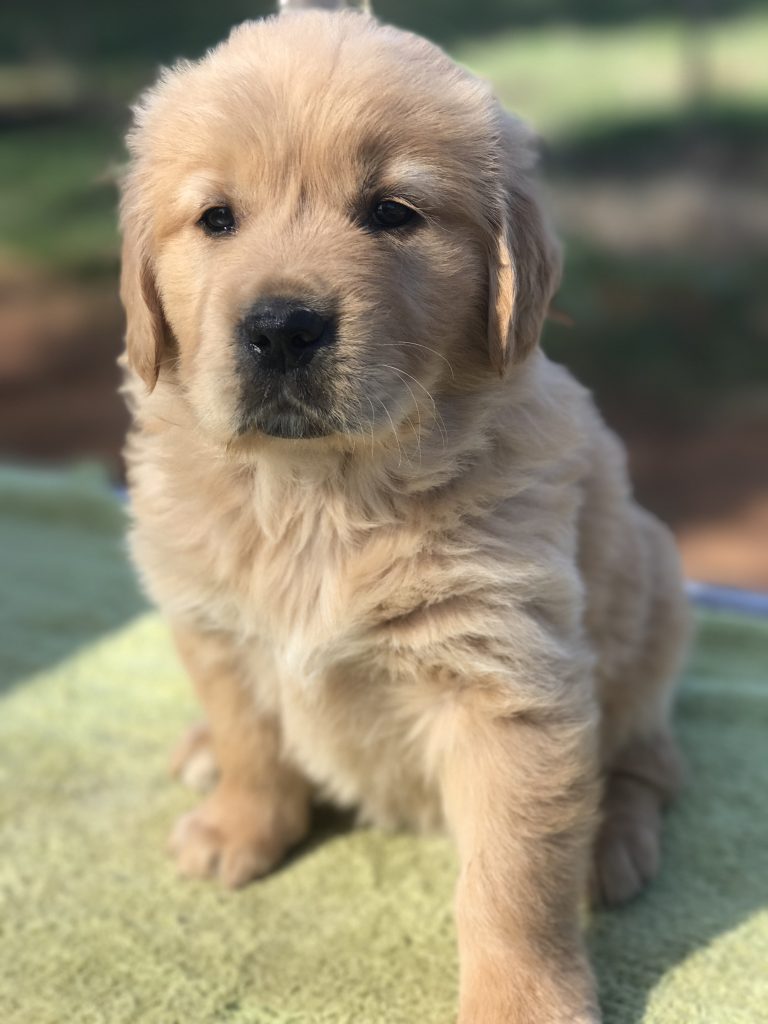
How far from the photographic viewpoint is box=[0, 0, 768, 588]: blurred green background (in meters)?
7.32

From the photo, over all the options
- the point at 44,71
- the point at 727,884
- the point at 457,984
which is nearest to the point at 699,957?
the point at 727,884

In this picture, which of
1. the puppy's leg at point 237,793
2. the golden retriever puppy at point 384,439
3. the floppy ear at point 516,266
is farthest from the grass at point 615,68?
the puppy's leg at point 237,793

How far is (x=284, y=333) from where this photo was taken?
193 centimetres

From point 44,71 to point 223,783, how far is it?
282 inches

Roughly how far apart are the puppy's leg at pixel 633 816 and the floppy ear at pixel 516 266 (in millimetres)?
1171

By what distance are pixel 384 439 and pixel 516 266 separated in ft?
1.42

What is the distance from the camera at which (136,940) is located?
2.43 metres

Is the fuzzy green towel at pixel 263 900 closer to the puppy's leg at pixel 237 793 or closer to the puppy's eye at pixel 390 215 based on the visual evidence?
the puppy's leg at pixel 237 793

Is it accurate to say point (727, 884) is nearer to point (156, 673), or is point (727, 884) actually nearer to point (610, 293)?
point (156, 673)

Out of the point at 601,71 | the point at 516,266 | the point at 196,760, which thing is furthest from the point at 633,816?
the point at 601,71

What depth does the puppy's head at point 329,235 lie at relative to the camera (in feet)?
6.52

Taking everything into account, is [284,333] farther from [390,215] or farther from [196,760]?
[196,760]

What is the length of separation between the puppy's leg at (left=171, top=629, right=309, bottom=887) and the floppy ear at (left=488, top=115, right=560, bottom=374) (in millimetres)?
957

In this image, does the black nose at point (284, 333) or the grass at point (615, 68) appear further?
the grass at point (615, 68)
